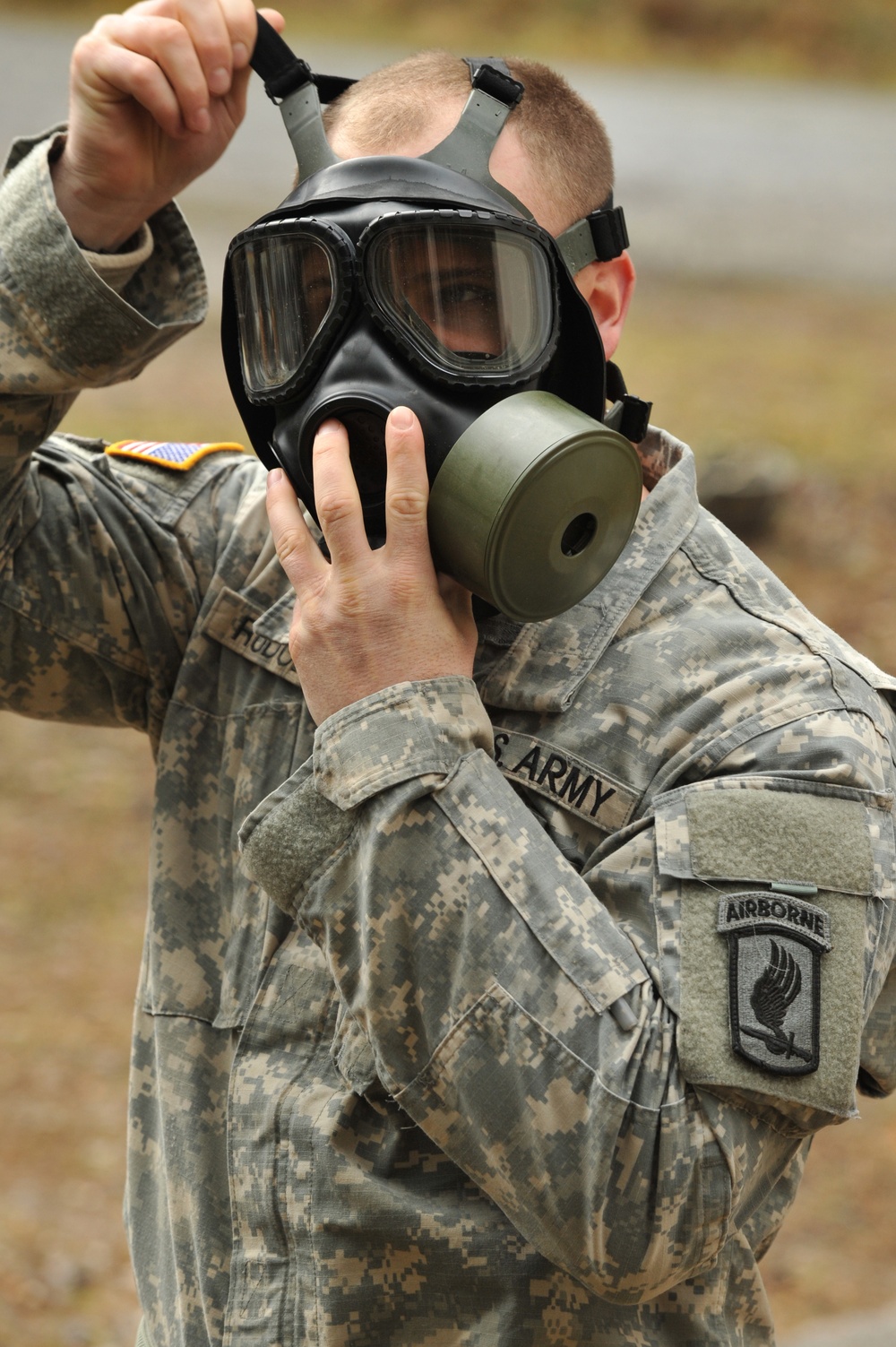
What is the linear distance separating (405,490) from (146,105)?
79 centimetres

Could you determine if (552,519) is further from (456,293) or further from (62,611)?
(62,611)

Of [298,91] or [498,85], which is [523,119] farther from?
[298,91]

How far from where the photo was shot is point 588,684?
1966mm

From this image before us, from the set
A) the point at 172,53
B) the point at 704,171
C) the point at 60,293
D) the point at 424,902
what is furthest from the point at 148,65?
the point at 704,171

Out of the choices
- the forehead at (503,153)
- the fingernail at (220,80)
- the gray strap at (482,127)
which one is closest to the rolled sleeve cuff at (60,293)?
the fingernail at (220,80)

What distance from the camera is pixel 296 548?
6.11ft

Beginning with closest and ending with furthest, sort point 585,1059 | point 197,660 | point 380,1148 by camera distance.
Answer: point 585,1059, point 380,1148, point 197,660

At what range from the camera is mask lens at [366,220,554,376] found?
190cm

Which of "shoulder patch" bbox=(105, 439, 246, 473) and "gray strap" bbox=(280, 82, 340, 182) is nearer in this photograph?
"gray strap" bbox=(280, 82, 340, 182)

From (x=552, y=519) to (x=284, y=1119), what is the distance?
0.87 metres

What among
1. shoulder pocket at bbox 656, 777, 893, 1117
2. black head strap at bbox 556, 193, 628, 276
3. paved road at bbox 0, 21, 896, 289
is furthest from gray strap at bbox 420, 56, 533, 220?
paved road at bbox 0, 21, 896, 289

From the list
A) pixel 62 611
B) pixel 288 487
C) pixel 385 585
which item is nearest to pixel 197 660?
pixel 62 611

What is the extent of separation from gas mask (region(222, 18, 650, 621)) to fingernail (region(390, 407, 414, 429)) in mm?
64

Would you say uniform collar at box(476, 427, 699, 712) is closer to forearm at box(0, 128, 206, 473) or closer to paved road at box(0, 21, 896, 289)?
forearm at box(0, 128, 206, 473)
